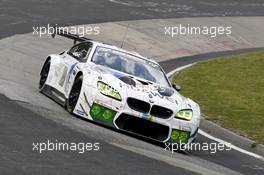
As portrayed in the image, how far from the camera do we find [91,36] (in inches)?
937

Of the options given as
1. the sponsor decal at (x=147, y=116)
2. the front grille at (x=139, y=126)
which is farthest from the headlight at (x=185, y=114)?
the sponsor decal at (x=147, y=116)

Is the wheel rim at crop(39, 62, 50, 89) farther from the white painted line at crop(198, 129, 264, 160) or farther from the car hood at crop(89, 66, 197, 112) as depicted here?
the white painted line at crop(198, 129, 264, 160)

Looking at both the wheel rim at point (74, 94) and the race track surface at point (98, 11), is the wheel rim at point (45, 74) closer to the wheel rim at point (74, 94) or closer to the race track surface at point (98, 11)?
the wheel rim at point (74, 94)

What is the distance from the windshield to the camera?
39.4ft

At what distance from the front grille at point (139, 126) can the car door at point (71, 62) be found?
4.94 feet

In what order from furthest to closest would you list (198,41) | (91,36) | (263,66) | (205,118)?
(198,41) → (91,36) → (263,66) → (205,118)

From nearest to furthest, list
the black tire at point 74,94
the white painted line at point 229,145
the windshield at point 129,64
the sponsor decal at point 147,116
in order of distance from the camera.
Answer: the sponsor decal at point 147,116
the black tire at point 74,94
the white painted line at point 229,145
the windshield at point 129,64

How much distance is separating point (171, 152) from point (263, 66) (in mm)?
12027

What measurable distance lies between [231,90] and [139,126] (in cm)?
674

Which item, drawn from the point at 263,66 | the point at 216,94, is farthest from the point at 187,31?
the point at 216,94

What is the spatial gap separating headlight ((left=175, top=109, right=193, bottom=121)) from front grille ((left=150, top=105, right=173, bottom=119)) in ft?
0.46

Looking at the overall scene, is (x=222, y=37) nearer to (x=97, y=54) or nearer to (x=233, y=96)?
(x=233, y=96)

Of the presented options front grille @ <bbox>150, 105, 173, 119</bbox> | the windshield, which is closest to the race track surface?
the windshield

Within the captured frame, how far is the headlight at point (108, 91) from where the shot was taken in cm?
1067
